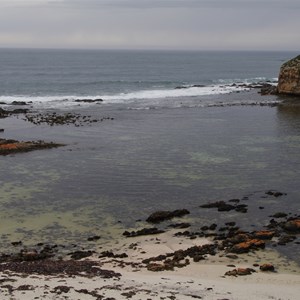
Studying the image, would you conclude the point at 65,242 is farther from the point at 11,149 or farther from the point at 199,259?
the point at 11,149

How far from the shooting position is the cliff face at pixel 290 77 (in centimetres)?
7356

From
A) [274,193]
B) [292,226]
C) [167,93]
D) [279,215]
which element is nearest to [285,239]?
[292,226]

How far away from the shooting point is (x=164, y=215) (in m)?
25.6

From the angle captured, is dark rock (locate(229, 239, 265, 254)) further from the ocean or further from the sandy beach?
the ocean

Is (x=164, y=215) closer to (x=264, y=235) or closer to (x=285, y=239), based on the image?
(x=264, y=235)

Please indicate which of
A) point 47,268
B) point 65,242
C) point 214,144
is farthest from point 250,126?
point 47,268

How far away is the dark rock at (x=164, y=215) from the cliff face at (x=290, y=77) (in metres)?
52.1

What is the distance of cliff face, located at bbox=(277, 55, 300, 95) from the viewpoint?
73562 millimetres

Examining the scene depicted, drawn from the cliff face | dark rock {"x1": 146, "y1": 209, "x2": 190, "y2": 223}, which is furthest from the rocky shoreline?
the cliff face

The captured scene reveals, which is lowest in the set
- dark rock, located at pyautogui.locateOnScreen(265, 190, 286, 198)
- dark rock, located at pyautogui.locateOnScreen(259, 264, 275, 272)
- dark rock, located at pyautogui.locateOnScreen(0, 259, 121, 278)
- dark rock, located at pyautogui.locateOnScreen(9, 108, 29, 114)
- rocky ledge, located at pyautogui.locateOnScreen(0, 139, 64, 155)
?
dark rock, located at pyautogui.locateOnScreen(259, 264, 275, 272)

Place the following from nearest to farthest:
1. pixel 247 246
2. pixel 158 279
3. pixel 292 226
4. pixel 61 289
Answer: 1. pixel 61 289
2. pixel 158 279
3. pixel 247 246
4. pixel 292 226

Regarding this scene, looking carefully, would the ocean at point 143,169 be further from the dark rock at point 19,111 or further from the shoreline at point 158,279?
the shoreline at point 158,279

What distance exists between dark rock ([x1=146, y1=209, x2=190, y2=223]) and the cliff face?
52.1 metres

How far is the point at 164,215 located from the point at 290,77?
55926 millimetres
